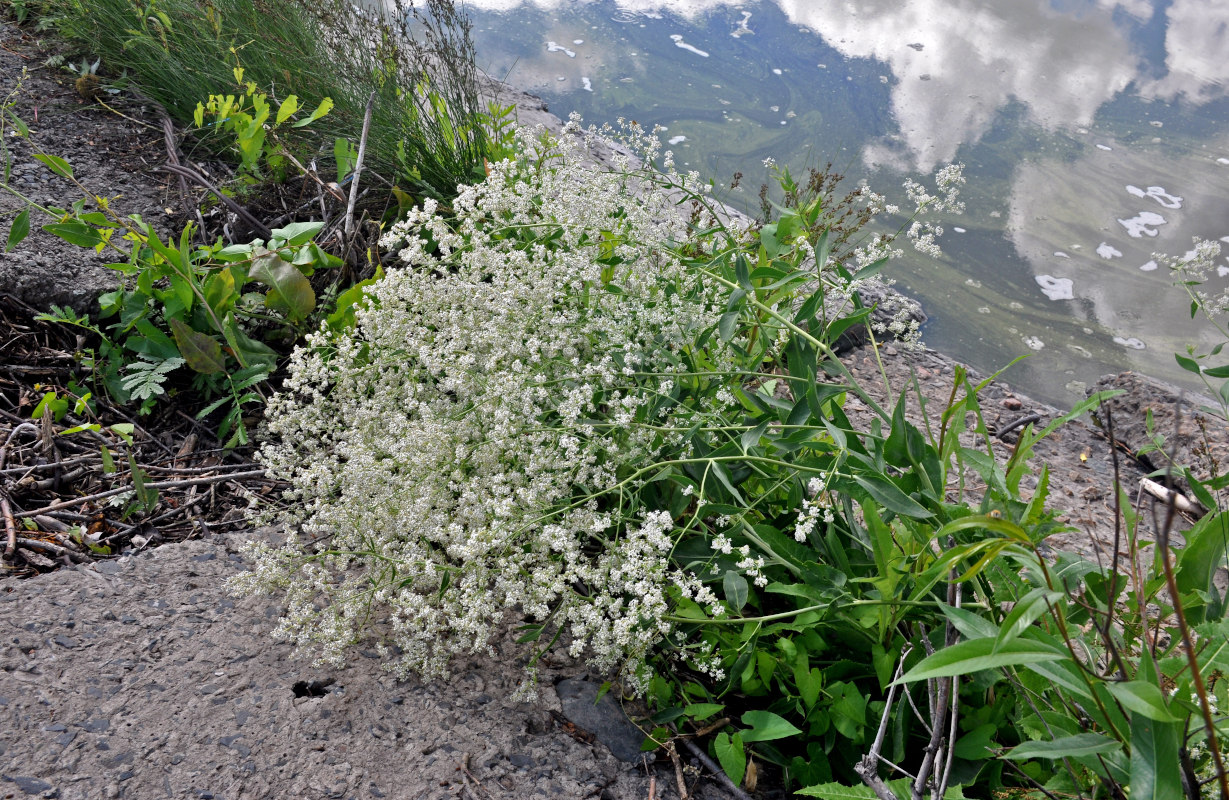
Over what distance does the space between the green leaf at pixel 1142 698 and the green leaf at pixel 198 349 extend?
2.28 m

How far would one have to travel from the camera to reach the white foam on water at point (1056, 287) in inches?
131

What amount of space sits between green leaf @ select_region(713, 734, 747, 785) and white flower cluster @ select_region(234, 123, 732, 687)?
0.20 m

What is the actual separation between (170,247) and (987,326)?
3.12 metres

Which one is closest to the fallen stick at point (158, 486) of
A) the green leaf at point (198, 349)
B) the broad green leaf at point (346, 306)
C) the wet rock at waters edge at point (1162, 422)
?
the green leaf at point (198, 349)

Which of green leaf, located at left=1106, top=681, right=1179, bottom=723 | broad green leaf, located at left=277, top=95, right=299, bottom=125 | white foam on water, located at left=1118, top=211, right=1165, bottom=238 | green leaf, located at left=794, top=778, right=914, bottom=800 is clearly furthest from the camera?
white foam on water, located at left=1118, top=211, right=1165, bottom=238

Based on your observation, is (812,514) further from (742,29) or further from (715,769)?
(742,29)

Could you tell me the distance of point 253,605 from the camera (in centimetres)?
168

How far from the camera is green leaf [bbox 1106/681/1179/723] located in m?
0.70

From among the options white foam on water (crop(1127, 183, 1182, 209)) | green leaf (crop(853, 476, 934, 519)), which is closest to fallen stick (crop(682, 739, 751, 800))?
green leaf (crop(853, 476, 934, 519))

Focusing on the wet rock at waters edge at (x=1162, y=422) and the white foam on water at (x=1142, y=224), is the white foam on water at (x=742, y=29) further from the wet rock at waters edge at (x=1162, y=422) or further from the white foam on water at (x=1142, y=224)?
the wet rock at waters edge at (x=1162, y=422)

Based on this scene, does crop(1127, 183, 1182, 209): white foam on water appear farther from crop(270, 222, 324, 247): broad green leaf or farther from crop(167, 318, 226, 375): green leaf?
crop(167, 318, 226, 375): green leaf

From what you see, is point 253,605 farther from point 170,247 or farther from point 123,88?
point 123,88

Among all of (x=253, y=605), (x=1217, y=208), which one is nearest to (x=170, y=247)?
(x=253, y=605)

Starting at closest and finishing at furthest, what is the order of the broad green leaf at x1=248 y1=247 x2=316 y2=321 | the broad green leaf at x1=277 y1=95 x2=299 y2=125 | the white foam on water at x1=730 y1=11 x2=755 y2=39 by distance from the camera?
the broad green leaf at x1=248 y1=247 x2=316 y2=321 → the broad green leaf at x1=277 y1=95 x2=299 y2=125 → the white foam on water at x1=730 y1=11 x2=755 y2=39
